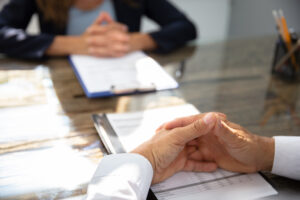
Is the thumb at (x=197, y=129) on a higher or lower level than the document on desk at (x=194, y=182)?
higher

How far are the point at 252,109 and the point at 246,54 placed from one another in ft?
1.58

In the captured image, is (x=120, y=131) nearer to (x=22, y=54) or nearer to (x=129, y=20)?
(x=22, y=54)

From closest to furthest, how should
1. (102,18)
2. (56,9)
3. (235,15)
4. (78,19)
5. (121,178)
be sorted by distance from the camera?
(121,178) < (102,18) < (56,9) < (78,19) < (235,15)

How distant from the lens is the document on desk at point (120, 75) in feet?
3.67

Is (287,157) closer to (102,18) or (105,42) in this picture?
(105,42)

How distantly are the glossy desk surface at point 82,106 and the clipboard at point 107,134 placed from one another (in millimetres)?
16

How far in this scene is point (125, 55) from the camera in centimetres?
138

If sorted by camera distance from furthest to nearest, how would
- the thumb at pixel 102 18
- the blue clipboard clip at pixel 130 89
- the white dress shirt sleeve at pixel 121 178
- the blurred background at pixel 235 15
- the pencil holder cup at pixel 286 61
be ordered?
1. the blurred background at pixel 235 15
2. the thumb at pixel 102 18
3. the pencil holder cup at pixel 286 61
4. the blue clipboard clip at pixel 130 89
5. the white dress shirt sleeve at pixel 121 178

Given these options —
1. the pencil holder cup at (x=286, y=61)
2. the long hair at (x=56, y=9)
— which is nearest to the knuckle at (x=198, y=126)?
the pencil holder cup at (x=286, y=61)

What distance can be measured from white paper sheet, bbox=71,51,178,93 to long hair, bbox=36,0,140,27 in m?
0.40

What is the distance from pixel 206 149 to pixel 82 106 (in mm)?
399

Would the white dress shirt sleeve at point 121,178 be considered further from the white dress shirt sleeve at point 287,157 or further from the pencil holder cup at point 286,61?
the pencil holder cup at point 286,61

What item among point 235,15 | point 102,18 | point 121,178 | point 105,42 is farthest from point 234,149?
point 235,15

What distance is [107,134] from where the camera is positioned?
0.89 meters
